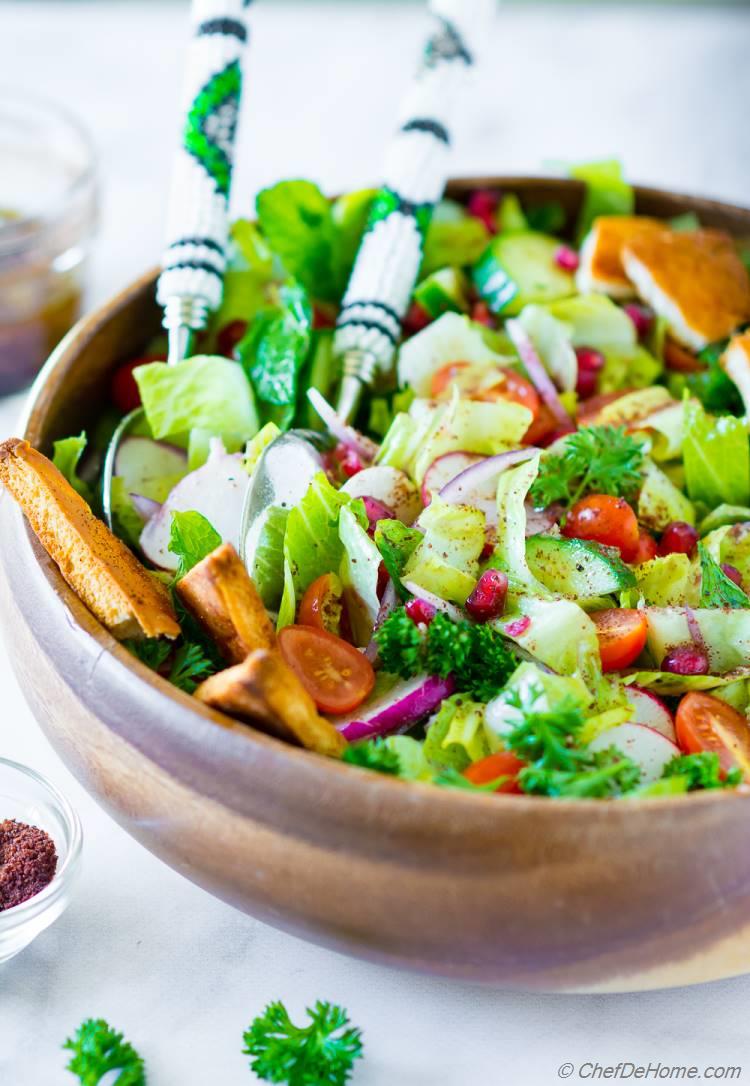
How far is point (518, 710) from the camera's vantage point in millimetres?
2160

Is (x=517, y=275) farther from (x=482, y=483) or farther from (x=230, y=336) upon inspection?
(x=482, y=483)

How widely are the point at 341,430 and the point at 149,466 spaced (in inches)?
17.3

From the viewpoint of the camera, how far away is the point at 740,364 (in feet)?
10.0

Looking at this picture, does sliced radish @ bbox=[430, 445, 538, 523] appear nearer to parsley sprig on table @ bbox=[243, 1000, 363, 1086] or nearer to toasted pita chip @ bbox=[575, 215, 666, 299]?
toasted pita chip @ bbox=[575, 215, 666, 299]

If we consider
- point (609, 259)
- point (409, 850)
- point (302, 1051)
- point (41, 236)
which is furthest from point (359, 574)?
point (41, 236)

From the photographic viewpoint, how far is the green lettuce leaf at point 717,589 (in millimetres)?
2514

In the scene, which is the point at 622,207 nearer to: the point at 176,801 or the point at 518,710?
the point at 518,710

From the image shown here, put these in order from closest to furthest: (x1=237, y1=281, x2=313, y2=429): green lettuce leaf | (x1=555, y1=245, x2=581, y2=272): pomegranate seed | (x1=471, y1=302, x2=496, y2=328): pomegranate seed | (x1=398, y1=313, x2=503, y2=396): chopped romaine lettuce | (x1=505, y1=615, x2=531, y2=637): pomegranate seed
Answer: (x1=505, y1=615, x2=531, y2=637): pomegranate seed, (x1=237, y1=281, x2=313, y2=429): green lettuce leaf, (x1=398, y1=313, x2=503, y2=396): chopped romaine lettuce, (x1=471, y1=302, x2=496, y2=328): pomegranate seed, (x1=555, y1=245, x2=581, y2=272): pomegranate seed

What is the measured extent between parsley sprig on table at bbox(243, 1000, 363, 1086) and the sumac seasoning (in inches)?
18.7

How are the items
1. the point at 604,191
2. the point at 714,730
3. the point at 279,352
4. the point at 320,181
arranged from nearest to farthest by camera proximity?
the point at 714,730 < the point at 279,352 < the point at 604,191 < the point at 320,181

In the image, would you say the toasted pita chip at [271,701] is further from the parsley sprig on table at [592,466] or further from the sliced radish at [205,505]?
the parsley sprig on table at [592,466]

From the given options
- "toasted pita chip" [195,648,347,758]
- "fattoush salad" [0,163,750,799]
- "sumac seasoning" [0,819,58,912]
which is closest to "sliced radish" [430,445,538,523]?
"fattoush salad" [0,163,750,799]

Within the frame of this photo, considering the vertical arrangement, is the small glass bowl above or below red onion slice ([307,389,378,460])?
below

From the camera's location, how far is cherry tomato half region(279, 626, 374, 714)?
2238 millimetres
